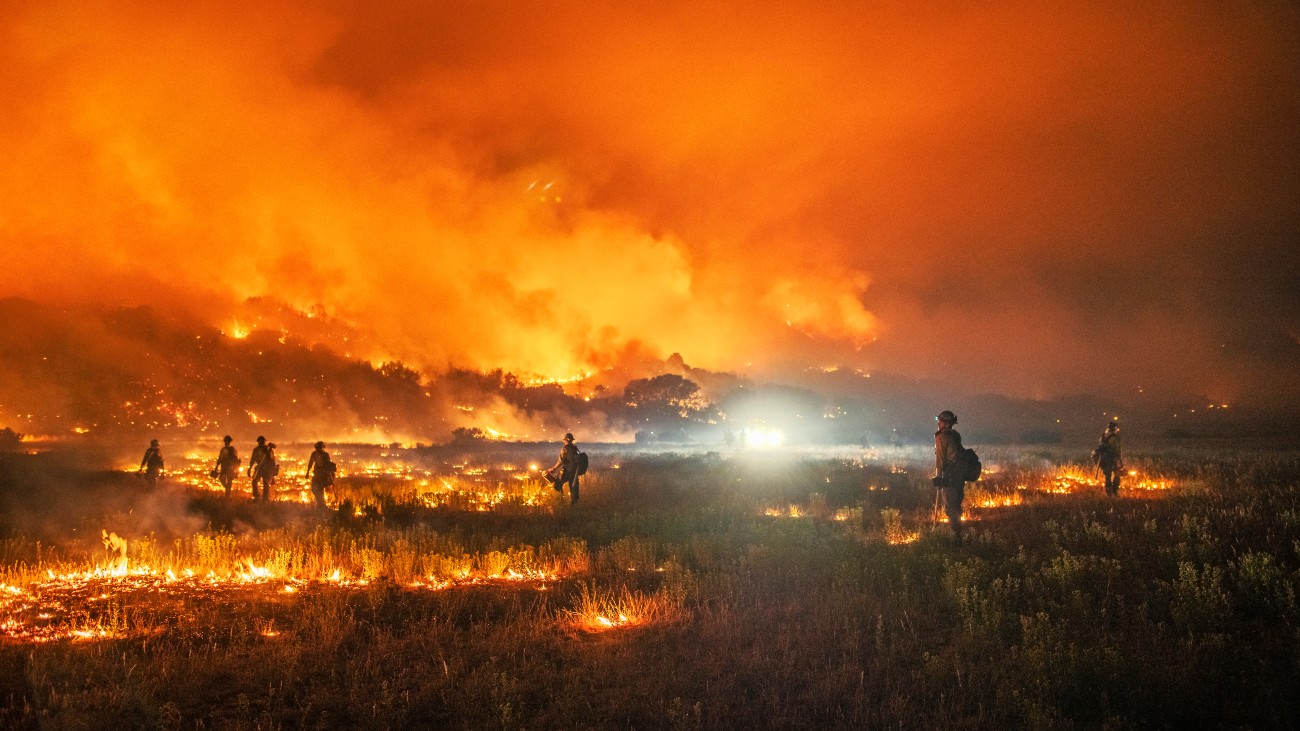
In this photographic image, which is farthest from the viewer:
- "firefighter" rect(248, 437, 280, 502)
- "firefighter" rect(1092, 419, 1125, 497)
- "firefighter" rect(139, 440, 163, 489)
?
"firefighter" rect(139, 440, 163, 489)

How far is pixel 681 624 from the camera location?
31.5ft

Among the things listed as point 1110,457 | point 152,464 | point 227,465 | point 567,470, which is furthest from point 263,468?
point 1110,457

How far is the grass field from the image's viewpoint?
6.79 m

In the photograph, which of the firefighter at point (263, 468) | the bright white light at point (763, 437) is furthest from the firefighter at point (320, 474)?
the bright white light at point (763, 437)

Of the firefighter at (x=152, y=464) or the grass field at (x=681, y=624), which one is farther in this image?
the firefighter at (x=152, y=464)

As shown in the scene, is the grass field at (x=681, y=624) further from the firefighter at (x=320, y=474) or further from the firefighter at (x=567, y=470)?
the firefighter at (x=567, y=470)

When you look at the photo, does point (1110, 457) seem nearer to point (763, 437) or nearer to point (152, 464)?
point (152, 464)

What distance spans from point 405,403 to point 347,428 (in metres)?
15.8

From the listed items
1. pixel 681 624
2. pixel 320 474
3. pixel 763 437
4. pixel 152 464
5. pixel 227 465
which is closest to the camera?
pixel 681 624

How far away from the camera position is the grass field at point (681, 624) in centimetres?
679

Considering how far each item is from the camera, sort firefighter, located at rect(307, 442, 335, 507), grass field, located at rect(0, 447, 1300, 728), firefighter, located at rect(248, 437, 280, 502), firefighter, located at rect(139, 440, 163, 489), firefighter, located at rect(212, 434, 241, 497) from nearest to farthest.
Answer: grass field, located at rect(0, 447, 1300, 728) < firefighter, located at rect(307, 442, 335, 507) < firefighter, located at rect(248, 437, 280, 502) < firefighter, located at rect(212, 434, 241, 497) < firefighter, located at rect(139, 440, 163, 489)

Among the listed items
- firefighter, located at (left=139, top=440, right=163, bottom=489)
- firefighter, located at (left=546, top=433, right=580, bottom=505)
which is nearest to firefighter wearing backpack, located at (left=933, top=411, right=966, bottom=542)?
firefighter, located at (left=546, top=433, right=580, bottom=505)

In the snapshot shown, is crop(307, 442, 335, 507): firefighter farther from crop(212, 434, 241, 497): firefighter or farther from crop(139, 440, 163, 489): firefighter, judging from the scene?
crop(139, 440, 163, 489): firefighter

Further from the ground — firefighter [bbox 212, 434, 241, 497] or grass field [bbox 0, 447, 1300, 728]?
firefighter [bbox 212, 434, 241, 497]
